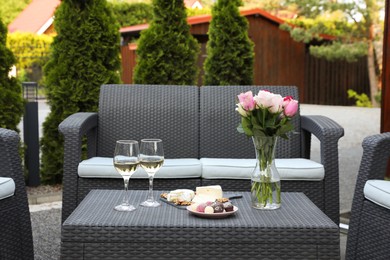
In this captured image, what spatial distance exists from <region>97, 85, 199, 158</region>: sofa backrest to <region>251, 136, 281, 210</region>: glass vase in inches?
59.9

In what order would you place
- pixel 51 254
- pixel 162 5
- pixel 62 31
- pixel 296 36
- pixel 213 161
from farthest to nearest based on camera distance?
pixel 296 36 → pixel 162 5 → pixel 62 31 → pixel 213 161 → pixel 51 254

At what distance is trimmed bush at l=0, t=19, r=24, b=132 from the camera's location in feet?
15.7

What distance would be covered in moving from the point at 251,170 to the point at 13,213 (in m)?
1.25

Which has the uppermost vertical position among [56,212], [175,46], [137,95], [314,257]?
[175,46]

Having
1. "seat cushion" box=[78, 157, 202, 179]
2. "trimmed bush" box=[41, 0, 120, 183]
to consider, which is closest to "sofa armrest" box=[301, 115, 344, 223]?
"seat cushion" box=[78, 157, 202, 179]

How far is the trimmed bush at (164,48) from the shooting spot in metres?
5.59

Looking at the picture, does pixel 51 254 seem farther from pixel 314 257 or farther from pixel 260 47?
pixel 260 47

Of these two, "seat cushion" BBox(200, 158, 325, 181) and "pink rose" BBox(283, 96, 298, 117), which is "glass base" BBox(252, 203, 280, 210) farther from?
"seat cushion" BBox(200, 158, 325, 181)

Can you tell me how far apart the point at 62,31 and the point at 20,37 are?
547 inches

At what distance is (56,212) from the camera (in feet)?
13.8

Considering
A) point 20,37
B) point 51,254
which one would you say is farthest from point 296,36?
point 51,254

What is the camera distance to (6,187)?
8.34 ft

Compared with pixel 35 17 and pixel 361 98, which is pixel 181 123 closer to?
pixel 361 98

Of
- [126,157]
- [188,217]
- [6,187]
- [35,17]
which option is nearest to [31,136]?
[6,187]
